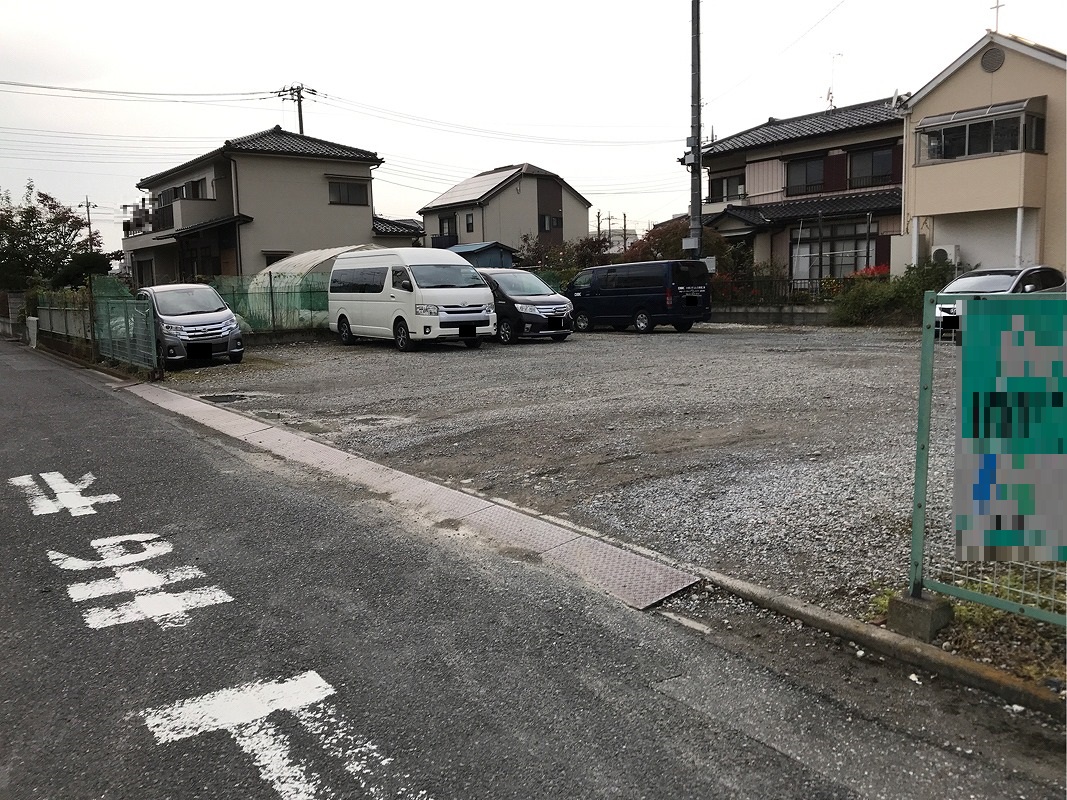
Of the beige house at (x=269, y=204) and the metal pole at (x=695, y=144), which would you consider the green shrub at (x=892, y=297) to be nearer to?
the metal pole at (x=695, y=144)

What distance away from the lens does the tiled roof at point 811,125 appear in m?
30.2

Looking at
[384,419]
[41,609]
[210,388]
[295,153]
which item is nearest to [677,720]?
[41,609]

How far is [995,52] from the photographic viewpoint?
80.0 feet

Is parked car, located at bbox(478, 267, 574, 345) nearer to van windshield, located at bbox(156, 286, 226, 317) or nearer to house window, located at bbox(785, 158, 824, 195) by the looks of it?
van windshield, located at bbox(156, 286, 226, 317)

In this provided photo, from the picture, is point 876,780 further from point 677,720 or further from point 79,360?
point 79,360

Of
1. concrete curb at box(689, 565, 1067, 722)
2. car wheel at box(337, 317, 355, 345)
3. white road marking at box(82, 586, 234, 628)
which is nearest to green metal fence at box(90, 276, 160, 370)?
car wheel at box(337, 317, 355, 345)

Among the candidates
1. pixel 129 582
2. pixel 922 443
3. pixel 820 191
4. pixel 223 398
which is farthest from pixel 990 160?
pixel 129 582

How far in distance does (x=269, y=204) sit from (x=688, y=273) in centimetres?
1856

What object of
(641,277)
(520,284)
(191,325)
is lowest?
(191,325)

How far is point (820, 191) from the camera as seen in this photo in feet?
105

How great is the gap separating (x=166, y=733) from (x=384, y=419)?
6.78 meters

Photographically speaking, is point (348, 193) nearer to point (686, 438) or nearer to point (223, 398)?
point (223, 398)

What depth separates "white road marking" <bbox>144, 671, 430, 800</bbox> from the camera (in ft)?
9.07

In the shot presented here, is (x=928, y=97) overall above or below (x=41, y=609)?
above
